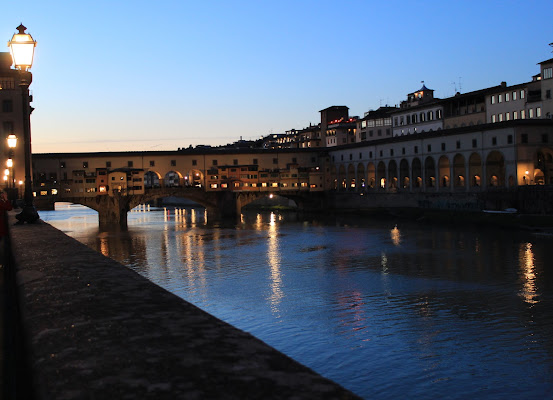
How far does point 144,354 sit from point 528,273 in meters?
29.0

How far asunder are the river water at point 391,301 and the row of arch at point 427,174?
17241 mm

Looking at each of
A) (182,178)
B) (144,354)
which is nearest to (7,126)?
(182,178)

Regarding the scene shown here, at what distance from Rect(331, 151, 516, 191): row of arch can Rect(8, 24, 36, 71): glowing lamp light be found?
54458 mm

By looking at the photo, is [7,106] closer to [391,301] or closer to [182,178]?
[182,178]

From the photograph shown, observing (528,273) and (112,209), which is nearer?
(528,273)

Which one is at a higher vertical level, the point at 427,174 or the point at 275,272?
the point at 427,174

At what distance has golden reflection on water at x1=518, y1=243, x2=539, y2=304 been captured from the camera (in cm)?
2303

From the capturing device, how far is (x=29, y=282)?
4.67 m

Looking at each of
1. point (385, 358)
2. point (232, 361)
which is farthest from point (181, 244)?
point (232, 361)

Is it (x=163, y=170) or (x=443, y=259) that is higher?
(x=163, y=170)

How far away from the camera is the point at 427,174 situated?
75812mm

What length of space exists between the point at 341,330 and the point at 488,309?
623 cm

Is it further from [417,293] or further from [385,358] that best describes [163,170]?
[385,358]

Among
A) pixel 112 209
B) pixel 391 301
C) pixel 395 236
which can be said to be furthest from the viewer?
pixel 112 209
